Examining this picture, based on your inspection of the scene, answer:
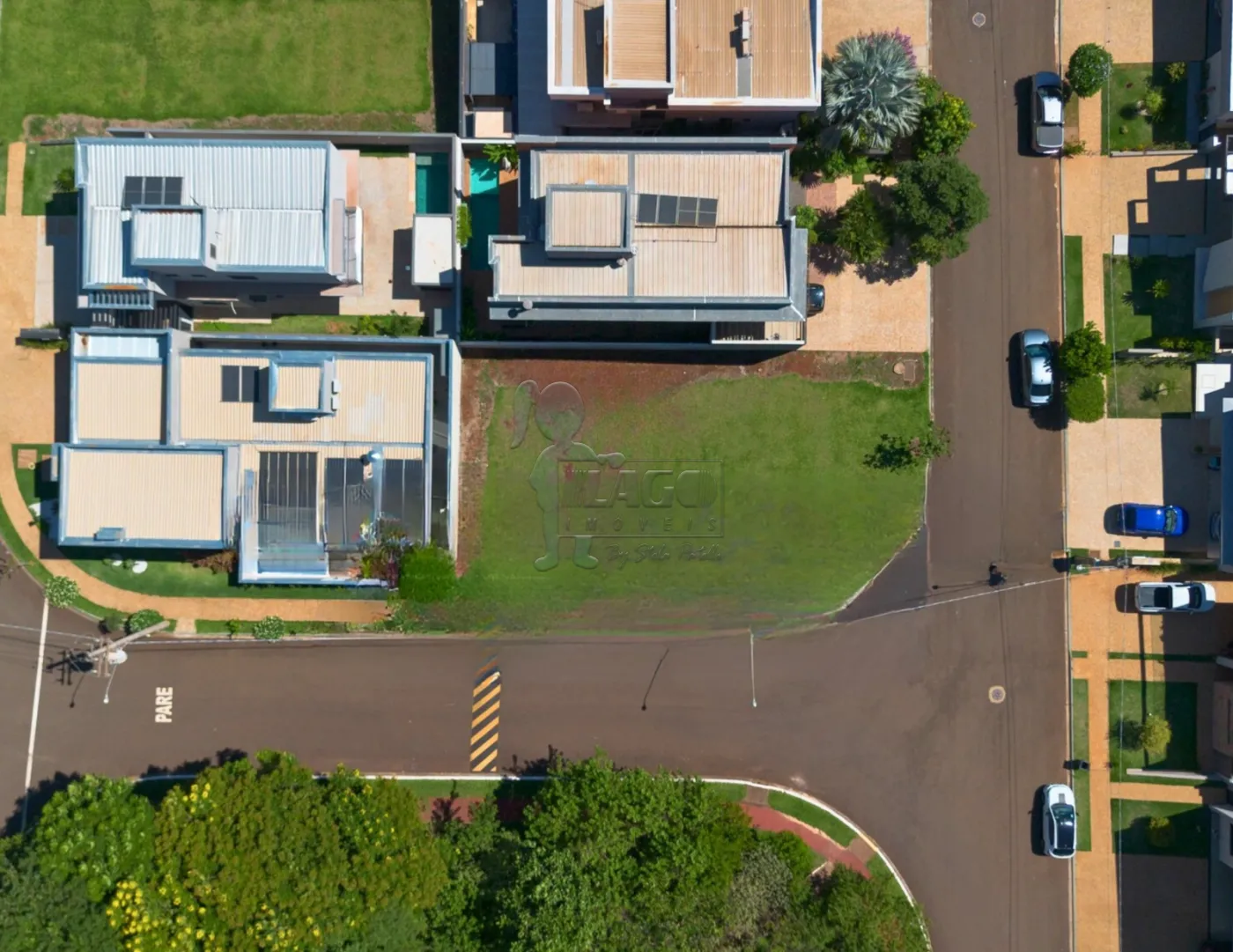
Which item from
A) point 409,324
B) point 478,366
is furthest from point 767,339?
point 409,324

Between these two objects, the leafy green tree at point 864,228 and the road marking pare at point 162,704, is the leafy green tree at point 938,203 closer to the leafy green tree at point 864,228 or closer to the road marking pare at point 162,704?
the leafy green tree at point 864,228

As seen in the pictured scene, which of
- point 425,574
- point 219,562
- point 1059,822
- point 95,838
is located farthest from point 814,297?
point 95,838

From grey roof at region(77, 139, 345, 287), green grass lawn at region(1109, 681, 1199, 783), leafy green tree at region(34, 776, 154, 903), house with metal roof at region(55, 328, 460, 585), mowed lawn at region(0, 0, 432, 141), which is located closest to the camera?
leafy green tree at region(34, 776, 154, 903)

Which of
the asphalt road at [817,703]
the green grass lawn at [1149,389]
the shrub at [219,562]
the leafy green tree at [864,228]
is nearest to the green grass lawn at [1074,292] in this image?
the asphalt road at [817,703]

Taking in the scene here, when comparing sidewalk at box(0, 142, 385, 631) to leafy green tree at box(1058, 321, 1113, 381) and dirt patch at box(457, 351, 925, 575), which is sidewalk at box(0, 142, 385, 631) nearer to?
dirt patch at box(457, 351, 925, 575)

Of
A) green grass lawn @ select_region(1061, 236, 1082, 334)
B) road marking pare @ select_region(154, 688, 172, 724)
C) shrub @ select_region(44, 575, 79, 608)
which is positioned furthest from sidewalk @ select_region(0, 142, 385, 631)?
green grass lawn @ select_region(1061, 236, 1082, 334)

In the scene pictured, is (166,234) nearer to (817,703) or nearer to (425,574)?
(425,574)
